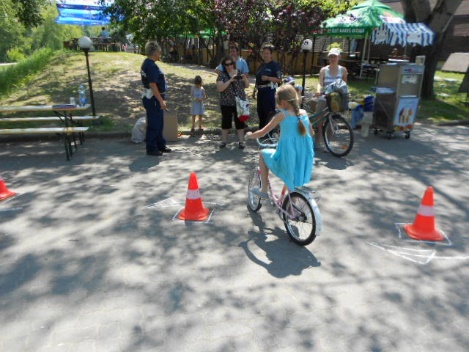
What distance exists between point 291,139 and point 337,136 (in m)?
3.54

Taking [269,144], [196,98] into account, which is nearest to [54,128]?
[196,98]

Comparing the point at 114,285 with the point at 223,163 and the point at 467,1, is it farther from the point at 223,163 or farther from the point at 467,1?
the point at 467,1

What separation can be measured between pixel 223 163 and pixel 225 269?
11.1 ft

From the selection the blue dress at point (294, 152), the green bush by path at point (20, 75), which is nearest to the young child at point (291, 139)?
the blue dress at point (294, 152)

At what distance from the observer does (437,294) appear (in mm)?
3355

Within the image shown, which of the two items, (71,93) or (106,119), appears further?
(71,93)

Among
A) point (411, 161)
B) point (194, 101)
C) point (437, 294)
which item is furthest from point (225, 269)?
point (194, 101)

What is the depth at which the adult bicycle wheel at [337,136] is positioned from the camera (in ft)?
23.4

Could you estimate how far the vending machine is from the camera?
27.1 feet

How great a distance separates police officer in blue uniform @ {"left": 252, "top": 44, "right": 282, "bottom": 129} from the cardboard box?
1.78 m

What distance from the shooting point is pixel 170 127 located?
8.32m

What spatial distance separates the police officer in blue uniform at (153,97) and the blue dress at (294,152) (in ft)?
11.2

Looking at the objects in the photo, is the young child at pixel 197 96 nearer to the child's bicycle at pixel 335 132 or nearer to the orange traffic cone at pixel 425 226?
the child's bicycle at pixel 335 132

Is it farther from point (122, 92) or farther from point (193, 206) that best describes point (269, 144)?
point (122, 92)
